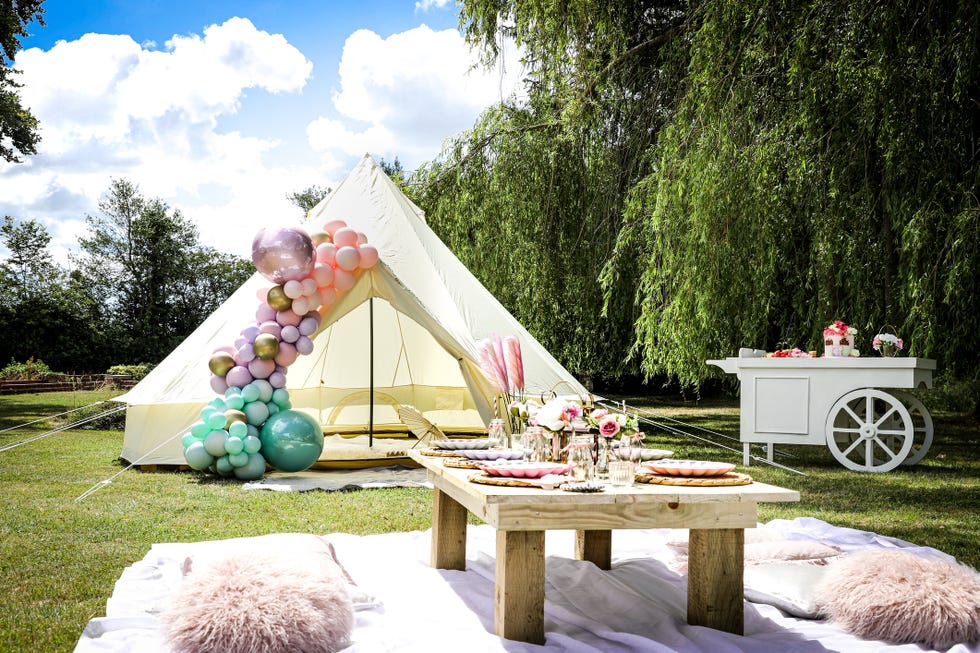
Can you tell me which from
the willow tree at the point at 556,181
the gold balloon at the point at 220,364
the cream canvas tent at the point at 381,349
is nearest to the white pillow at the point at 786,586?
the cream canvas tent at the point at 381,349

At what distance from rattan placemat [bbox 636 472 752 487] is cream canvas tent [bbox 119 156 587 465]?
2.07 meters

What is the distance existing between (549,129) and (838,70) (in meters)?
3.22

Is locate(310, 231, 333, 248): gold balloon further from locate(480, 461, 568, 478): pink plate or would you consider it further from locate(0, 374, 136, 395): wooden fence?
locate(0, 374, 136, 395): wooden fence

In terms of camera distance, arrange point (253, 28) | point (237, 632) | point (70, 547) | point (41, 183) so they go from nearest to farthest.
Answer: point (237, 632) < point (70, 547) < point (253, 28) < point (41, 183)

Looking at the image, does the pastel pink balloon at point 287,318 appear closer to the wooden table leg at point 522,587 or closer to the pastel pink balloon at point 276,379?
the pastel pink balloon at point 276,379

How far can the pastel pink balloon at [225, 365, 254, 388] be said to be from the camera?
18.3 ft

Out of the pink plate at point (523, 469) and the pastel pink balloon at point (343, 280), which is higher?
the pastel pink balloon at point (343, 280)

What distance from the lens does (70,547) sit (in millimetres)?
3582

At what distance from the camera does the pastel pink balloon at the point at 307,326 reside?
18.6 feet

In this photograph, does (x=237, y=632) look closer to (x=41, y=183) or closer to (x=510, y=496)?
(x=510, y=496)

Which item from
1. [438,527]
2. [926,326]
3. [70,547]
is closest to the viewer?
[438,527]

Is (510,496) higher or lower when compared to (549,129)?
lower

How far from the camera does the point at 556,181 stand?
8.04 m

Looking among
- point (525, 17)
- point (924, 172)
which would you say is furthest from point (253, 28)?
point (924, 172)
